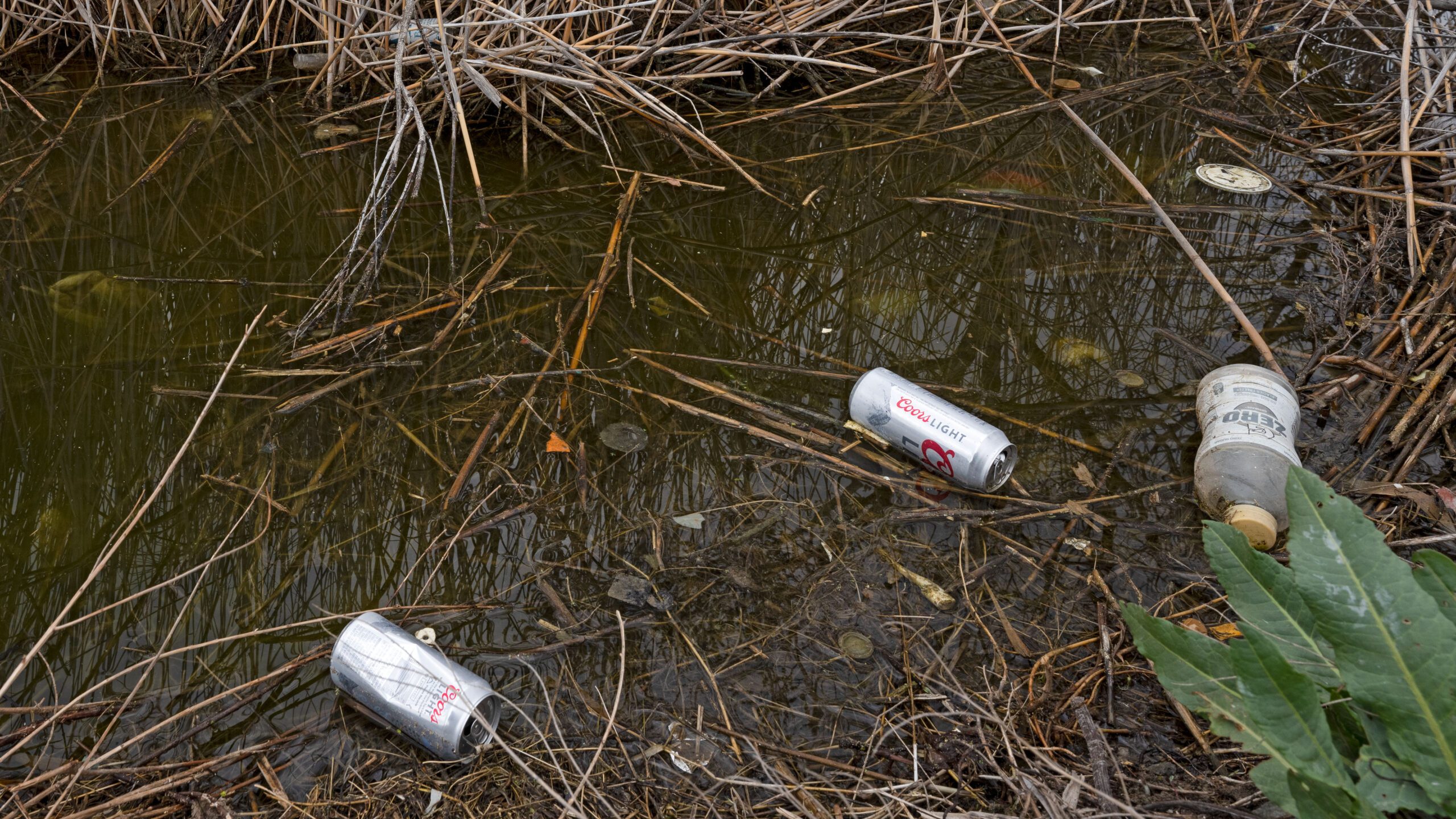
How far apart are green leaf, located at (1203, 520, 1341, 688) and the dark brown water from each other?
46 centimetres

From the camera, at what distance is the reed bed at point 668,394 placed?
5.66 ft

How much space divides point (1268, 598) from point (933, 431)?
0.84 metres

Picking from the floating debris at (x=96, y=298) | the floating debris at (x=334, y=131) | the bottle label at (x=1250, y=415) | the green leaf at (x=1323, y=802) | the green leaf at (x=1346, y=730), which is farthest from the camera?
the floating debris at (x=334, y=131)

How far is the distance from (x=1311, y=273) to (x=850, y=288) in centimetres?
137

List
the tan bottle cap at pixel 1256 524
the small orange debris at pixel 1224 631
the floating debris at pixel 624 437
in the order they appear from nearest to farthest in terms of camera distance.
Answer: the small orange debris at pixel 1224 631, the tan bottle cap at pixel 1256 524, the floating debris at pixel 624 437

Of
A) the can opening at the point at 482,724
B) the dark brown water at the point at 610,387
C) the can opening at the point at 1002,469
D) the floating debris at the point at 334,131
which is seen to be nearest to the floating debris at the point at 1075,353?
the dark brown water at the point at 610,387

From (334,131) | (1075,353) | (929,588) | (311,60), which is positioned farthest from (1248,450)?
(311,60)

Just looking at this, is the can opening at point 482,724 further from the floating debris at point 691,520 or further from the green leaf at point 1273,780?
the green leaf at point 1273,780

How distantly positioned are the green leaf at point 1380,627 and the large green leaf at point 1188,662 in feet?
0.46

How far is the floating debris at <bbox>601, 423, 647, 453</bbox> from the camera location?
237 centimetres

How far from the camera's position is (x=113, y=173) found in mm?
3498

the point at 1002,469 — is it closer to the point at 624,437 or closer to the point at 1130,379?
the point at 1130,379

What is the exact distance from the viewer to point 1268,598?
1481mm

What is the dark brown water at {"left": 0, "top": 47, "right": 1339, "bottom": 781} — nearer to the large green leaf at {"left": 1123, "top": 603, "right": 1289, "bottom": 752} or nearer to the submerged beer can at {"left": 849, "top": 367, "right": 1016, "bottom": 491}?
the submerged beer can at {"left": 849, "top": 367, "right": 1016, "bottom": 491}
